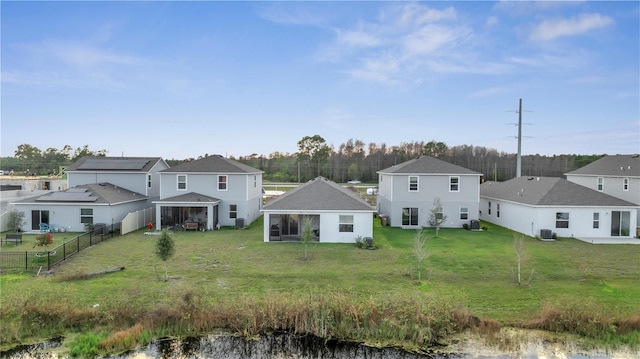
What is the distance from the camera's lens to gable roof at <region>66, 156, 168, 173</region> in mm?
32522

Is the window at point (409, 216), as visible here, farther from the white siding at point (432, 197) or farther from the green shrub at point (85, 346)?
the green shrub at point (85, 346)

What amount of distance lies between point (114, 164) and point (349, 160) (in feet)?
184

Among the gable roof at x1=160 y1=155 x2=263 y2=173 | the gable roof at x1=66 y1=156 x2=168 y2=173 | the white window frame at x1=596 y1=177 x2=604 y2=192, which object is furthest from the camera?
the gable roof at x1=66 y1=156 x2=168 y2=173

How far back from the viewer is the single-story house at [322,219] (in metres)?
22.6

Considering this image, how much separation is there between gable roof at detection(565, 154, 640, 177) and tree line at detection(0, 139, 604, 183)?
3384 centimetres

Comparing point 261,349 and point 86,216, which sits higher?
point 86,216

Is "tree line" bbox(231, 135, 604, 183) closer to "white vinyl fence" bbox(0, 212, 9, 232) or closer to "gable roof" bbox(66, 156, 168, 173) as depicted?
"gable roof" bbox(66, 156, 168, 173)

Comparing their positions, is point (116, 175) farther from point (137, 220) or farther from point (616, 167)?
point (616, 167)

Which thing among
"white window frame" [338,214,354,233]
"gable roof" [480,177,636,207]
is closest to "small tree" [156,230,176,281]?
"white window frame" [338,214,354,233]

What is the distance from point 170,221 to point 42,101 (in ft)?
47.2

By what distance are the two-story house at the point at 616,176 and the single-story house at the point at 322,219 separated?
22.6m

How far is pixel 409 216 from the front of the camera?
95.3 feet

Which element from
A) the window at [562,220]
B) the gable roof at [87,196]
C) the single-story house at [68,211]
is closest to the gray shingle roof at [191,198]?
the gable roof at [87,196]

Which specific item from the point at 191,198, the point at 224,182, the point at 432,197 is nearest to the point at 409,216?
the point at 432,197
